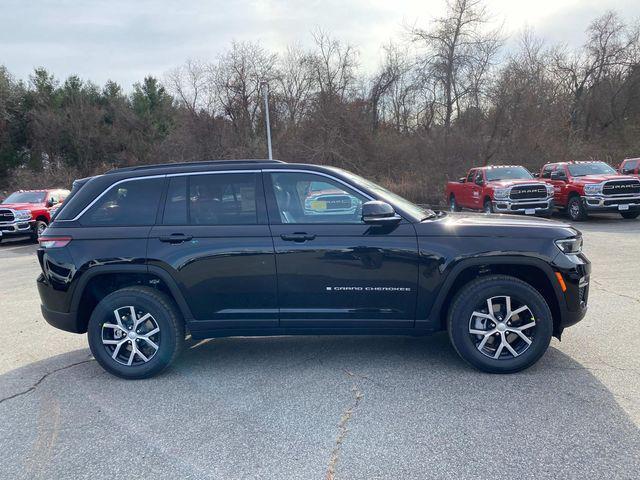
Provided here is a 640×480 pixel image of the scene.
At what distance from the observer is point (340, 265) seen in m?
4.10

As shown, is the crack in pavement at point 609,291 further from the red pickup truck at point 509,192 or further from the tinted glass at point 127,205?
the red pickup truck at point 509,192

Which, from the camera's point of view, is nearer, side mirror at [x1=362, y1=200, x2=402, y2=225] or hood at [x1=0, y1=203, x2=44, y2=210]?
side mirror at [x1=362, y1=200, x2=402, y2=225]

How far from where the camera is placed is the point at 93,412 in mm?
3748

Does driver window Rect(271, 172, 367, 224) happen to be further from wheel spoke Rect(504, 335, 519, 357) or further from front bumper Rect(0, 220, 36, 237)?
front bumper Rect(0, 220, 36, 237)

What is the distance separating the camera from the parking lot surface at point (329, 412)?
9.64ft

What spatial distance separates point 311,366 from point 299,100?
3026 cm

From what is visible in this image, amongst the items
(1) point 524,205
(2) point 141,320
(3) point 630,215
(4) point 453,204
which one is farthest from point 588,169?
(2) point 141,320

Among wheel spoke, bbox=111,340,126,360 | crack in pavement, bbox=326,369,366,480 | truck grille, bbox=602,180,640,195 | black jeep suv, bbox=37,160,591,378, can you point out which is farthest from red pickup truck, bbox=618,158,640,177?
wheel spoke, bbox=111,340,126,360

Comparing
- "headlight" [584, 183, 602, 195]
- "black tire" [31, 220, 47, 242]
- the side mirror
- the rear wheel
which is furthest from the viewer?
the rear wheel

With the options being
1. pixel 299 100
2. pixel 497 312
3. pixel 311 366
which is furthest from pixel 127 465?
pixel 299 100

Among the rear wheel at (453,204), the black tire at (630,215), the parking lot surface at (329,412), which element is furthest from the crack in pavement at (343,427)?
the rear wheel at (453,204)

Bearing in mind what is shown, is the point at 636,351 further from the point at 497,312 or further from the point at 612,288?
the point at 612,288

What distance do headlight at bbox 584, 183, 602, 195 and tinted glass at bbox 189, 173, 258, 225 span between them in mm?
13381

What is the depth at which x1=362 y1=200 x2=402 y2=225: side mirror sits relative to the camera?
3.95 m
